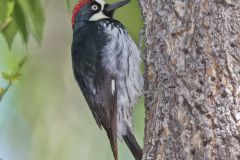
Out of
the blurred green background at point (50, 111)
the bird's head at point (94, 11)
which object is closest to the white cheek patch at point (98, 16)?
the bird's head at point (94, 11)

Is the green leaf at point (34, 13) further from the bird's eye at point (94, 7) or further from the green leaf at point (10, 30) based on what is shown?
the bird's eye at point (94, 7)

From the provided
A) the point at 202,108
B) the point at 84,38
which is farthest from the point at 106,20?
the point at 202,108

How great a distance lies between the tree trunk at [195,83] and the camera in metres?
2.93

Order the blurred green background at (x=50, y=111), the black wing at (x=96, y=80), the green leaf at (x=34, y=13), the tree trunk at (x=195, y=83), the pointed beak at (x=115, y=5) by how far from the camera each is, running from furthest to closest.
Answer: the blurred green background at (x=50, y=111), the pointed beak at (x=115, y=5), the black wing at (x=96, y=80), the green leaf at (x=34, y=13), the tree trunk at (x=195, y=83)

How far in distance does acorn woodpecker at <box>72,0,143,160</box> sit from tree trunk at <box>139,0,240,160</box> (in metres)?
0.46

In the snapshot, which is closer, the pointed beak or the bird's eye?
the pointed beak

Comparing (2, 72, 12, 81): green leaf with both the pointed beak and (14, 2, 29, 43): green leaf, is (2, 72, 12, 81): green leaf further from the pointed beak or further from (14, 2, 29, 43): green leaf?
the pointed beak

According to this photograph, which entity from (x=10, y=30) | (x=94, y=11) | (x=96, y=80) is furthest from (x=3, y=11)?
(x=94, y=11)

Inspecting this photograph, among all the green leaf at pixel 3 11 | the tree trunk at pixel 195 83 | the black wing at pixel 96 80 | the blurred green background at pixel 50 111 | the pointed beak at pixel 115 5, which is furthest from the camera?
the blurred green background at pixel 50 111

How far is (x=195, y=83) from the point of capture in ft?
10.1

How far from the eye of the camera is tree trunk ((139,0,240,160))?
2926 millimetres

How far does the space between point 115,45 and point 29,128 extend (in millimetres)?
2301

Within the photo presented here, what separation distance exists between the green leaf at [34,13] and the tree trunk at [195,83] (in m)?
0.66

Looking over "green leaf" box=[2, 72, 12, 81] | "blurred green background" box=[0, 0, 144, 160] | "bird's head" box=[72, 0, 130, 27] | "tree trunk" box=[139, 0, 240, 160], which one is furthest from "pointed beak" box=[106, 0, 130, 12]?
"blurred green background" box=[0, 0, 144, 160]
